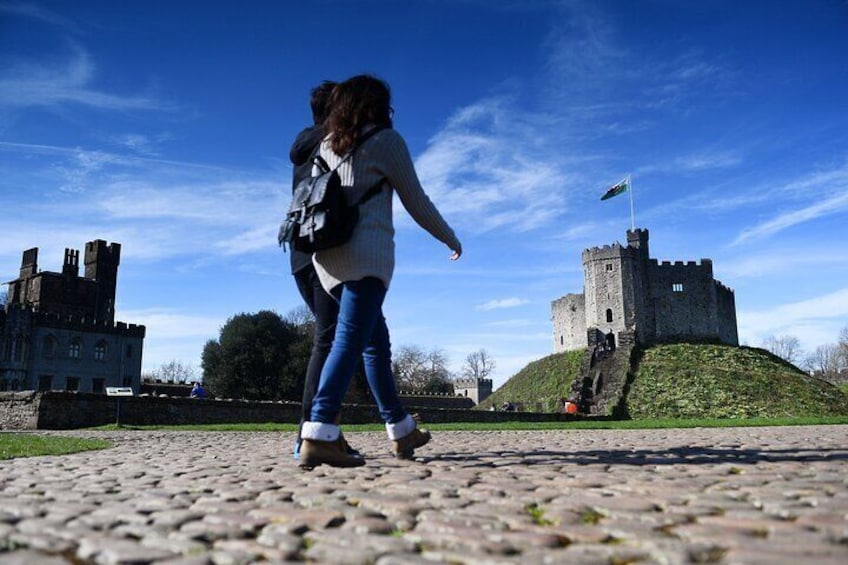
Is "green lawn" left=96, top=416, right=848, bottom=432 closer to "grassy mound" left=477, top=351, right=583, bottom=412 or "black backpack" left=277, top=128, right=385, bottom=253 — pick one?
"black backpack" left=277, top=128, right=385, bottom=253

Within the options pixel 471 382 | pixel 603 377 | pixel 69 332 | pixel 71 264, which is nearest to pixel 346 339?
pixel 603 377

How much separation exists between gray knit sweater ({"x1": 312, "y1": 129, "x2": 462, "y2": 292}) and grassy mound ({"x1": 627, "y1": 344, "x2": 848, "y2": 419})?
33715 millimetres

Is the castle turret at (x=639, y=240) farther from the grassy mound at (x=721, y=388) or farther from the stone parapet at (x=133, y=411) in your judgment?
the stone parapet at (x=133, y=411)

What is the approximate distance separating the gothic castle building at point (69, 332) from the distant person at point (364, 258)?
157 ft

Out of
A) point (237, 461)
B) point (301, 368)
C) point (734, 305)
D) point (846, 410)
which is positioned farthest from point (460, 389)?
point (237, 461)

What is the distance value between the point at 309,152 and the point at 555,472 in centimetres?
292

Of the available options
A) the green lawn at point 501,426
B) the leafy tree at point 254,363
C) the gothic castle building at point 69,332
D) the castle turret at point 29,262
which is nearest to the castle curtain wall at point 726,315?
the leafy tree at point 254,363

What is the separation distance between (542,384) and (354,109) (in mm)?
47650

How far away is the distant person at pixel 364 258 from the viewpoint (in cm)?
401

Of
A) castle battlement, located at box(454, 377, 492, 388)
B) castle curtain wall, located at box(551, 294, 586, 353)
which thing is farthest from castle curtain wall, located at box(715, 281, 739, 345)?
castle battlement, located at box(454, 377, 492, 388)

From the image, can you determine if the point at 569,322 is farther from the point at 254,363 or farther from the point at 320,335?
the point at 320,335

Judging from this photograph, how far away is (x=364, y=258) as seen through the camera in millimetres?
4156

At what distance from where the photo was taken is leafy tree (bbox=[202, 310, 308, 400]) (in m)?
42.6

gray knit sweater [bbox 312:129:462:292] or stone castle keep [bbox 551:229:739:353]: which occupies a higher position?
stone castle keep [bbox 551:229:739:353]
